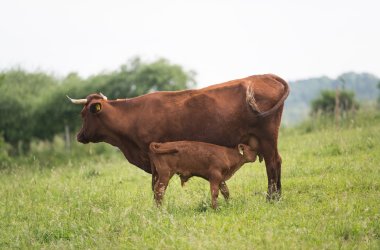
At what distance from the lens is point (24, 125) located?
3444cm

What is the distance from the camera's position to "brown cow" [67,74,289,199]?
872 cm

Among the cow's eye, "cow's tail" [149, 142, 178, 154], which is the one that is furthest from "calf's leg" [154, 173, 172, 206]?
the cow's eye

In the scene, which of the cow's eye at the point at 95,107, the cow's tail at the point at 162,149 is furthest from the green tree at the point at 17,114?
the cow's tail at the point at 162,149

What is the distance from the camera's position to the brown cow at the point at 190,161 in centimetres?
830

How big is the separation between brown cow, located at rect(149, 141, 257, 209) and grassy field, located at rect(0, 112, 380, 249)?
0.35m

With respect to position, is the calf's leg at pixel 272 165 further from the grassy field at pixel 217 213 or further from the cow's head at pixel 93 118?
the cow's head at pixel 93 118

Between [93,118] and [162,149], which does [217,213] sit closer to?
[162,149]

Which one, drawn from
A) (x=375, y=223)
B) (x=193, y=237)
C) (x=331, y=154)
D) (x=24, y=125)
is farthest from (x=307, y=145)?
(x=24, y=125)

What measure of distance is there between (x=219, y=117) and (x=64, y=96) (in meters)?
26.6

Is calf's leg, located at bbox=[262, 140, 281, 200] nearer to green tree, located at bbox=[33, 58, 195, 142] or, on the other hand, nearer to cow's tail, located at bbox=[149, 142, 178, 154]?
cow's tail, located at bbox=[149, 142, 178, 154]

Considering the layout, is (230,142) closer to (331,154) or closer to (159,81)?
(331,154)

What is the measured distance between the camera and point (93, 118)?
9.70 metres

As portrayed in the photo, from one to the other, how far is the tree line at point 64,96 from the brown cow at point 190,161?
77.0ft

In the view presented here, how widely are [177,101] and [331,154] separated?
17.4ft
